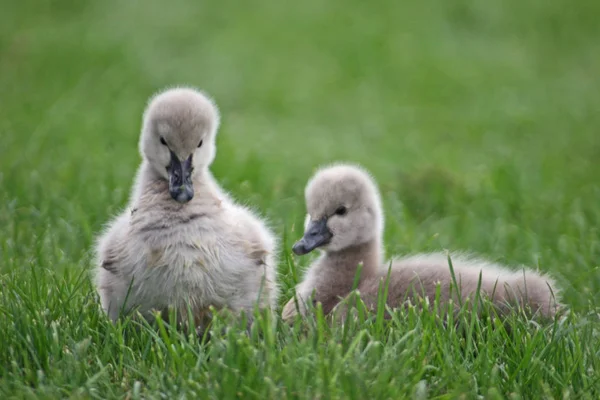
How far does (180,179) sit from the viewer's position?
4328mm

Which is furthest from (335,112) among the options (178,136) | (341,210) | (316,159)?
(178,136)

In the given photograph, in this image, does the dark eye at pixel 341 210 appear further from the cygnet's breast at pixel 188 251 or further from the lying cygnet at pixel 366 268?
the cygnet's breast at pixel 188 251

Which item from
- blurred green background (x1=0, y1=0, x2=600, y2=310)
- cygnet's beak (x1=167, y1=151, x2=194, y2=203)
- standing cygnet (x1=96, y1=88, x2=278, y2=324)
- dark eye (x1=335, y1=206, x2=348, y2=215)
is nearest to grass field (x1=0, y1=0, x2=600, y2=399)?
blurred green background (x1=0, y1=0, x2=600, y2=310)

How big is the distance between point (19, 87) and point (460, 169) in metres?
4.97

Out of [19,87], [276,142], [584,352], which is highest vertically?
[19,87]

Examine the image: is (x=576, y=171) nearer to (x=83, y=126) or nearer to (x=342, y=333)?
(x=83, y=126)

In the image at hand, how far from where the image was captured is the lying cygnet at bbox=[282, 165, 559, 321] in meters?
4.48

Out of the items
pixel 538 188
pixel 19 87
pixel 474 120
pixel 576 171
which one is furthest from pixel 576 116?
pixel 19 87

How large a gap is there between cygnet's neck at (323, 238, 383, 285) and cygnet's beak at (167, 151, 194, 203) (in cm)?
100

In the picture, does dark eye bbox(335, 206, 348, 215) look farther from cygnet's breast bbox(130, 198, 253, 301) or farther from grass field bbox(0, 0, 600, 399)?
cygnet's breast bbox(130, 198, 253, 301)

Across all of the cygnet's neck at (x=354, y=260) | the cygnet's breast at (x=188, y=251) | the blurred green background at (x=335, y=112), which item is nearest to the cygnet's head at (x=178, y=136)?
the cygnet's breast at (x=188, y=251)

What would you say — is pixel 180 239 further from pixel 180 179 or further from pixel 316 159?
pixel 316 159

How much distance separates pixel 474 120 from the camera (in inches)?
443

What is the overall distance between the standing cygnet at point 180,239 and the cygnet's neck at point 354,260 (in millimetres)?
479
